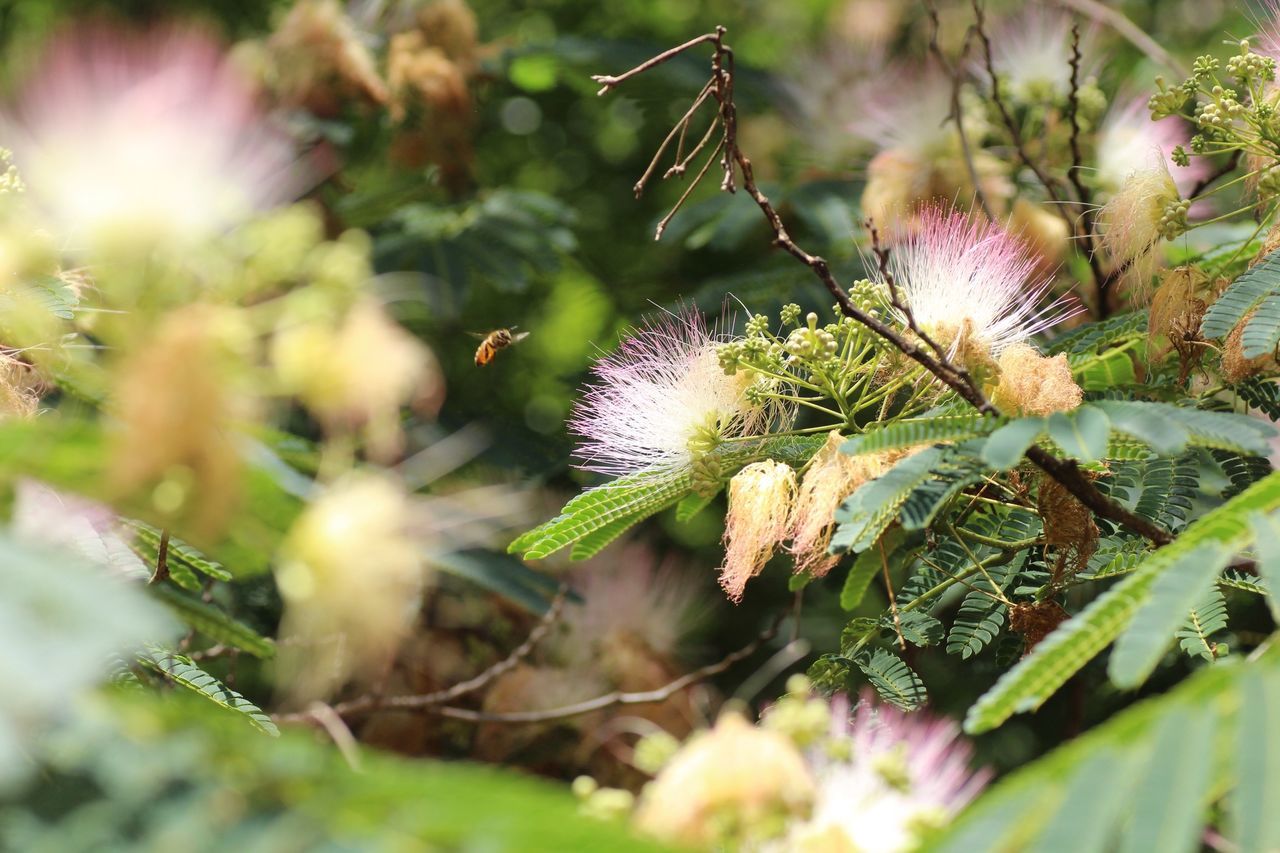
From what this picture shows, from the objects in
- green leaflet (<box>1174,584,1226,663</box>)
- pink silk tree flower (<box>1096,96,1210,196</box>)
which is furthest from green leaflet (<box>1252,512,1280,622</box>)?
pink silk tree flower (<box>1096,96,1210,196</box>)

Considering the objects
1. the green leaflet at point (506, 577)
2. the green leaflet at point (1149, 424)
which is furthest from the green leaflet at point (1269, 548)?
the green leaflet at point (506, 577)

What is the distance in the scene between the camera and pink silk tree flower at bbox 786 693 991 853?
1.68 m

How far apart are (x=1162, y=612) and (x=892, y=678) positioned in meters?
0.98

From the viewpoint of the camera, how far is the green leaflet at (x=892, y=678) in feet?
8.23

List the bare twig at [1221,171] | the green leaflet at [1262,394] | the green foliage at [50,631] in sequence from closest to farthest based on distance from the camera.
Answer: the green foliage at [50,631]
the green leaflet at [1262,394]
the bare twig at [1221,171]

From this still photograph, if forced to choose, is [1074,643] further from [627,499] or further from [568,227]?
[568,227]

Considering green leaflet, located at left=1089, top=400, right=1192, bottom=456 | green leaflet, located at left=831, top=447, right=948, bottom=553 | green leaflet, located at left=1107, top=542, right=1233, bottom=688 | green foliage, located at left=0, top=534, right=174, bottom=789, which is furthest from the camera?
green leaflet, located at left=831, top=447, right=948, bottom=553

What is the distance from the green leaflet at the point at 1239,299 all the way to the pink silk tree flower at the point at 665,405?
898mm

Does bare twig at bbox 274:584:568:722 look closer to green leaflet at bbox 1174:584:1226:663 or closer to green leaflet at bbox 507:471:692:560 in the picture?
green leaflet at bbox 507:471:692:560

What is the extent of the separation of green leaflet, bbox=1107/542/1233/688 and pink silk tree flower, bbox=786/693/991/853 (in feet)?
0.99

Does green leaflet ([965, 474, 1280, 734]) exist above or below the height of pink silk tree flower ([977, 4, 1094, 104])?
below

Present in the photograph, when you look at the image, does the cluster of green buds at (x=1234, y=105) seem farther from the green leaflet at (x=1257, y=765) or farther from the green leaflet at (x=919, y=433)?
the green leaflet at (x=1257, y=765)

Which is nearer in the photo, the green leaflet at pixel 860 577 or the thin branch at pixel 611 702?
the green leaflet at pixel 860 577

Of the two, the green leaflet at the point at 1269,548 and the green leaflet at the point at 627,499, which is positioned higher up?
the green leaflet at the point at 1269,548
